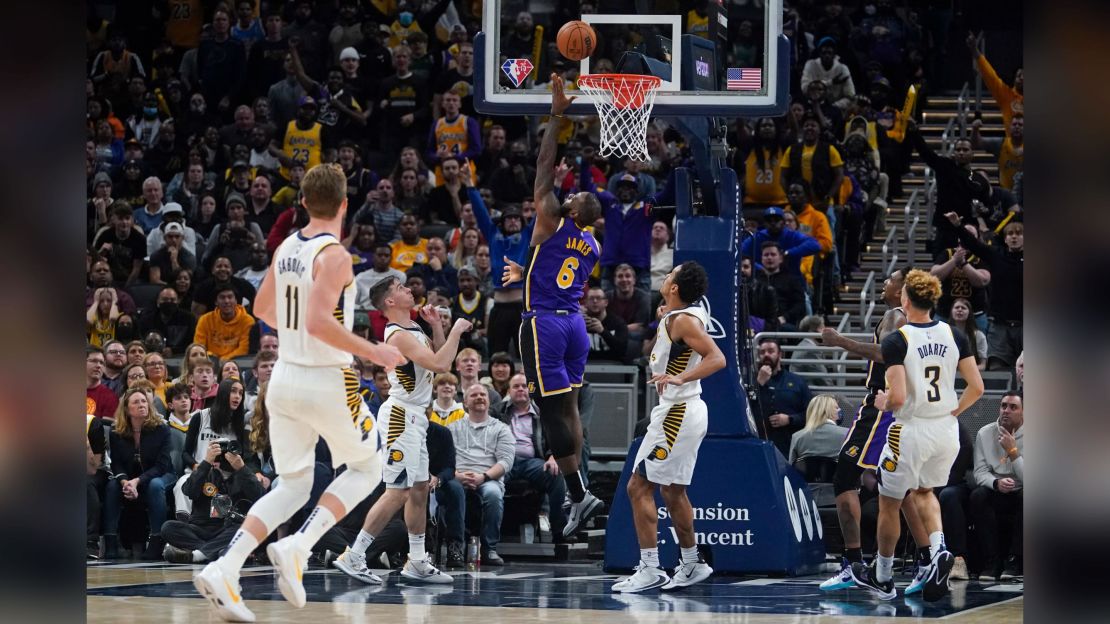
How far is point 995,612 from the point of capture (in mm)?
9672

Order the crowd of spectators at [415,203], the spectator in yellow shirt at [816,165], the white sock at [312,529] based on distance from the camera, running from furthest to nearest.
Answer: the spectator in yellow shirt at [816,165], the crowd of spectators at [415,203], the white sock at [312,529]

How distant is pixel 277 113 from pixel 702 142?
31.1 ft

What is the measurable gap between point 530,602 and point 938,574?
273cm

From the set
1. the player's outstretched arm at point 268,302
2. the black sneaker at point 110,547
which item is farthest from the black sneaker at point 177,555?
the player's outstretched arm at point 268,302

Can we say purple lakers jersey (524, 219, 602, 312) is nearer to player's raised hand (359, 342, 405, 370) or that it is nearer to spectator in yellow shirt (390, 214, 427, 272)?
player's raised hand (359, 342, 405, 370)

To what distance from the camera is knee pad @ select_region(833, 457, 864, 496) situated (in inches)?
437

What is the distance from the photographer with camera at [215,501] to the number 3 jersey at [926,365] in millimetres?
5643

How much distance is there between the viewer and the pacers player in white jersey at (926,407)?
10008 millimetres

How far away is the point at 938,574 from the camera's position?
32.5ft

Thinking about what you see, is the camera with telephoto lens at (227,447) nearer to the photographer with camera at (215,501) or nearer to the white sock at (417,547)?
the photographer with camera at (215,501)

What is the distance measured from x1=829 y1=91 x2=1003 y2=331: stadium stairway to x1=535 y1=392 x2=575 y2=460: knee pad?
560 cm

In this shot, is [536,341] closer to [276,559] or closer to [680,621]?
[680,621]
